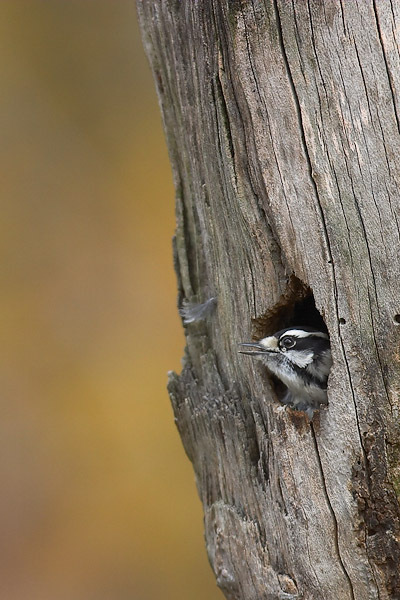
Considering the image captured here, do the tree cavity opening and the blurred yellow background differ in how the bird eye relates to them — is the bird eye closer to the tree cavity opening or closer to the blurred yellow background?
the tree cavity opening

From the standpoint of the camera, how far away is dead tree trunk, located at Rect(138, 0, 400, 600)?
273 centimetres

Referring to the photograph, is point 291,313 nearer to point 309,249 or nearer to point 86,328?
point 309,249

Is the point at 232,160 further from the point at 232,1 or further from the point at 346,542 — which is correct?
the point at 346,542

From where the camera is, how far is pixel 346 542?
2.80m

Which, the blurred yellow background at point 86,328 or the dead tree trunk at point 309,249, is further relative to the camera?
the blurred yellow background at point 86,328

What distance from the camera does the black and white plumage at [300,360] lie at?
312 cm

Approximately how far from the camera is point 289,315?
10.5ft

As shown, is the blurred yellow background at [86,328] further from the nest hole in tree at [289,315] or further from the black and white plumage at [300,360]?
the black and white plumage at [300,360]

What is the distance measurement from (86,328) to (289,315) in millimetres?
3803

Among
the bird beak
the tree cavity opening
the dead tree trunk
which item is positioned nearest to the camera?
the dead tree trunk

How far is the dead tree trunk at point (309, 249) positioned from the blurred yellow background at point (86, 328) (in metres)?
3.67

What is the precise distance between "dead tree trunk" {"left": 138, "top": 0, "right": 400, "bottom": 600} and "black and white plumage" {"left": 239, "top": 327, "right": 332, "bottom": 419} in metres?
0.07

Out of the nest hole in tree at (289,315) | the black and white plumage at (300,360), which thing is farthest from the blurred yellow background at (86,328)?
the black and white plumage at (300,360)

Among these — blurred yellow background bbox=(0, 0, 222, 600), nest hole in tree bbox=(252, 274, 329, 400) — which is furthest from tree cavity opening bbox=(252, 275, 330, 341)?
blurred yellow background bbox=(0, 0, 222, 600)
